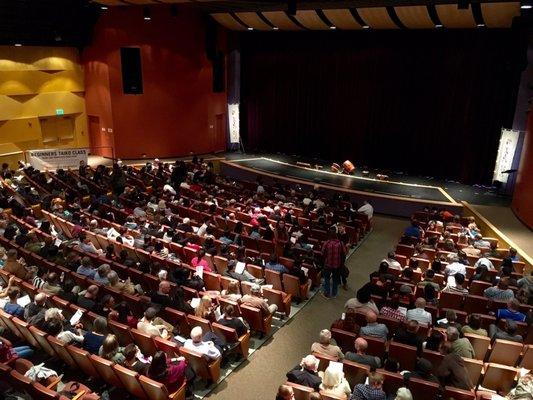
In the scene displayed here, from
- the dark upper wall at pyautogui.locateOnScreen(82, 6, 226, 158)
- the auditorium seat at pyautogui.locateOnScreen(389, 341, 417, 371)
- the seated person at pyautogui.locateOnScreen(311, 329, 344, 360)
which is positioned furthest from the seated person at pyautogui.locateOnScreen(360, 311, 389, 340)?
the dark upper wall at pyautogui.locateOnScreen(82, 6, 226, 158)

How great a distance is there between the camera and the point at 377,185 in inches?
576

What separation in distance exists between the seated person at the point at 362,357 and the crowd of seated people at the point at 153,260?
1.51m

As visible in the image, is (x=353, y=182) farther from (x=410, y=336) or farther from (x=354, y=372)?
(x=354, y=372)

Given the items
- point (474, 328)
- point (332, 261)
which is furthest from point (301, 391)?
point (332, 261)

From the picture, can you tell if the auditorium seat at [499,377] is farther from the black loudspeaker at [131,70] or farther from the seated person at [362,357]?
the black loudspeaker at [131,70]

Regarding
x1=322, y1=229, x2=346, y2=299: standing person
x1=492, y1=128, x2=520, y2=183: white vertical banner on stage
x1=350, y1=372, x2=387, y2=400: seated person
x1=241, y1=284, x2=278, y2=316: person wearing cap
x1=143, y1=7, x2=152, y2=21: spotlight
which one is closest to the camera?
x1=350, y1=372, x2=387, y2=400: seated person

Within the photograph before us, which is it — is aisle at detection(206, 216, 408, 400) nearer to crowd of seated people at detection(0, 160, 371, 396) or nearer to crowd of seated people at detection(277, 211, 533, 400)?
crowd of seated people at detection(0, 160, 371, 396)

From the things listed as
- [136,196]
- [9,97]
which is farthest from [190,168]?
[9,97]

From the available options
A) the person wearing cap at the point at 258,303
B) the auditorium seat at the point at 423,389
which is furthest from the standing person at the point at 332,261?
the auditorium seat at the point at 423,389

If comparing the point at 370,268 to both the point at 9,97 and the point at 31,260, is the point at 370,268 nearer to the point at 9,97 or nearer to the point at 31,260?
the point at 31,260

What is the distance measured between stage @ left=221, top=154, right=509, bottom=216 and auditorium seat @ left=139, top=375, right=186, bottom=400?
9540mm

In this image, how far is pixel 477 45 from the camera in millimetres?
14539

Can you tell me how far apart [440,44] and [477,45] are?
1163 millimetres

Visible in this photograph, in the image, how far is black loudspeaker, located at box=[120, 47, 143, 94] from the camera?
54.5 feet
